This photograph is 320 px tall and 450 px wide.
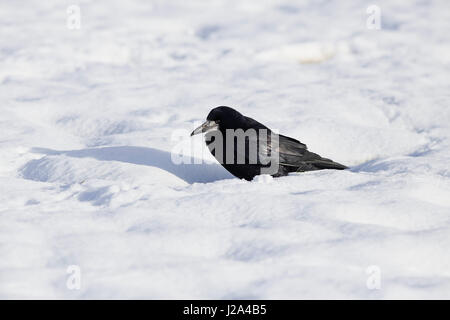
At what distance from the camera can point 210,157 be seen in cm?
589

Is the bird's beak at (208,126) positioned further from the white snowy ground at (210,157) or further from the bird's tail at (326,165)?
the bird's tail at (326,165)

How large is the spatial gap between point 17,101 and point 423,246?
5.31 m

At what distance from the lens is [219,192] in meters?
4.42

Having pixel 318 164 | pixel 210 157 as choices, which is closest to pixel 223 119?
pixel 210 157

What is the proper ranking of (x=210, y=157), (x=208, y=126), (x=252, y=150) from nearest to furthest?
(x=252, y=150) → (x=208, y=126) → (x=210, y=157)

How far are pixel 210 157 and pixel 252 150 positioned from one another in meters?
0.69

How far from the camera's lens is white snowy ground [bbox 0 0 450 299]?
3355mm

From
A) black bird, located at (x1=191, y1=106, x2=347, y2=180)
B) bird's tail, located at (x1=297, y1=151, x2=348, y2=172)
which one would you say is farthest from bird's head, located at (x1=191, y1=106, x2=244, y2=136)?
bird's tail, located at (x1=297, y1=151, x2=348, y2=172)

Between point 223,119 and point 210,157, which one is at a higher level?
point 223,119

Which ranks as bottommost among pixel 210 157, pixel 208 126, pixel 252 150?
pixel 210 157

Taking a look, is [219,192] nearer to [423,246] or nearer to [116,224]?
[116,224]

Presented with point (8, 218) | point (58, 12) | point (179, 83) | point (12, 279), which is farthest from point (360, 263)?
point (58, 12)

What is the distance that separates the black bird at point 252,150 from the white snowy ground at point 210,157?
0.73 feet

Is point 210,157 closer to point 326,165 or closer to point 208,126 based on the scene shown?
point 208,126
